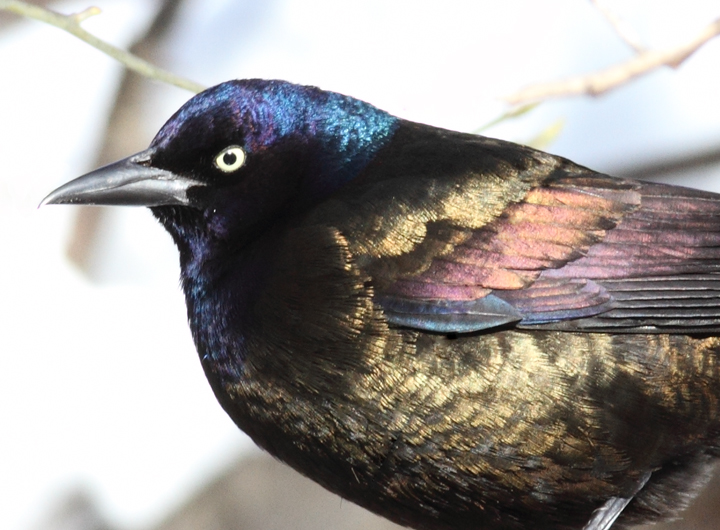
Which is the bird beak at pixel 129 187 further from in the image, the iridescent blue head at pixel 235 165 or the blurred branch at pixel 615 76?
the blurred branch at pixel 615 76

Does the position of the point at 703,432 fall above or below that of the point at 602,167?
below

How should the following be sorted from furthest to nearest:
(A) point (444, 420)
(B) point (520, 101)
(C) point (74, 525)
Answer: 1. (C) point (74, 525)
2. (B) point (520, 101)
3. (A) point (444, 420)

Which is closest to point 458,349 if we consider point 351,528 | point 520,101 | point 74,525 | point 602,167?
point 520,101

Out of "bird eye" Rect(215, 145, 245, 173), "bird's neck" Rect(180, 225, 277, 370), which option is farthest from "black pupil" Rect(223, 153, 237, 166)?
"bird's neck" Rect(180, 225, 277, 370)

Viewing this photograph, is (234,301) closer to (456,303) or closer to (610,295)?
(456,303)

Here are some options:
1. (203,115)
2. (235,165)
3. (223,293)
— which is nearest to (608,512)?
(223,293)

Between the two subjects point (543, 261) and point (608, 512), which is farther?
point (608, 512)

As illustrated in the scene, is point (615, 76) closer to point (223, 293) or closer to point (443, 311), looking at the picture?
point (443, 311)
